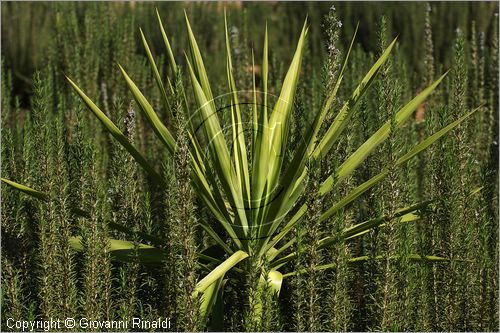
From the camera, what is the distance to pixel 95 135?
208 inches

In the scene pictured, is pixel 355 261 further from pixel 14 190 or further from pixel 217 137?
pixel 14 190

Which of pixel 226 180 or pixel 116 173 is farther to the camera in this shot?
pixel 116 173

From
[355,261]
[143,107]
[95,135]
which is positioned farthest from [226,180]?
[95,135]

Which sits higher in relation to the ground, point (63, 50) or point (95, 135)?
point (63, 50)

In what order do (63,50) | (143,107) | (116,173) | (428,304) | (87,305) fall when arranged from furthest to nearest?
(63,50), (116,173), (428,304), (143,107), (87,305)

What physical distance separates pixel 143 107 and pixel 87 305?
0.75m

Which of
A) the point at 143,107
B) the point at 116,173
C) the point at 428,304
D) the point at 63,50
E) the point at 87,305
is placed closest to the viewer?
the point at 87,305
